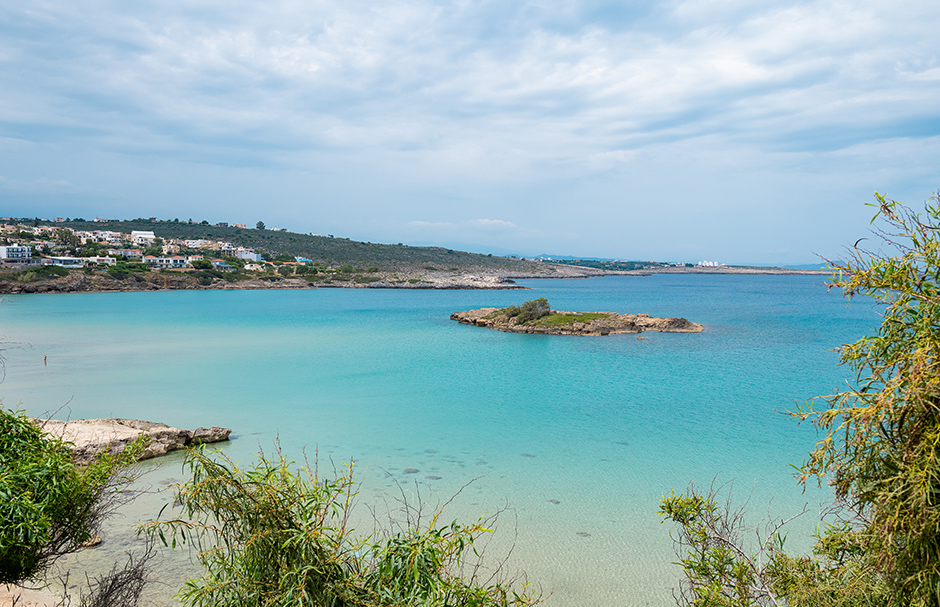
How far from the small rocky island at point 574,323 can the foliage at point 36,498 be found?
35.5 meters

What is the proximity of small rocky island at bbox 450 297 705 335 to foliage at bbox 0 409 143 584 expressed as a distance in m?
35.5

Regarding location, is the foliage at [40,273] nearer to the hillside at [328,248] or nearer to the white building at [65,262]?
the white building at [65,262]

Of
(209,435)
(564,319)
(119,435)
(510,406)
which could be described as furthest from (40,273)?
(510,406)

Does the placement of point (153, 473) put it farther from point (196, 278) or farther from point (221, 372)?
point (196, 278)

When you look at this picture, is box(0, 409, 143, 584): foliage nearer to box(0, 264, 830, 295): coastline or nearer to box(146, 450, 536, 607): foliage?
box(146, 450, 536, 607): foliage

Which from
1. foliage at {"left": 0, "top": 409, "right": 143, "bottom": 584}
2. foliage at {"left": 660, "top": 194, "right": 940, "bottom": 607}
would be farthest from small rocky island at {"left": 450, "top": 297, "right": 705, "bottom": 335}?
foliage at {"left": 660, "top": 194, "right": 940, "bottom": 607}

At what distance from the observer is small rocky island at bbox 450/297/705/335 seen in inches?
1592

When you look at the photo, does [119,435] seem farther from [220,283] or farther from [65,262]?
[65,262]

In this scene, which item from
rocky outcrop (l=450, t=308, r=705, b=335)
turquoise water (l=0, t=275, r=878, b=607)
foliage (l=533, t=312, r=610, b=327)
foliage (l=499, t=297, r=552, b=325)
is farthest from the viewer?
foliage (l=499, t=297, r=552, b=325)

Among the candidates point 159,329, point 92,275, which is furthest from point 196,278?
point 159,329

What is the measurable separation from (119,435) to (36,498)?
29.1 feet

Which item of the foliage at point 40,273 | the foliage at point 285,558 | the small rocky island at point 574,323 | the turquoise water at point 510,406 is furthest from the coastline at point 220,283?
the foliage at point 285,558

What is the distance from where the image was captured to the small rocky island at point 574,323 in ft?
133

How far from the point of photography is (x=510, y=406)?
2086 centimetres
